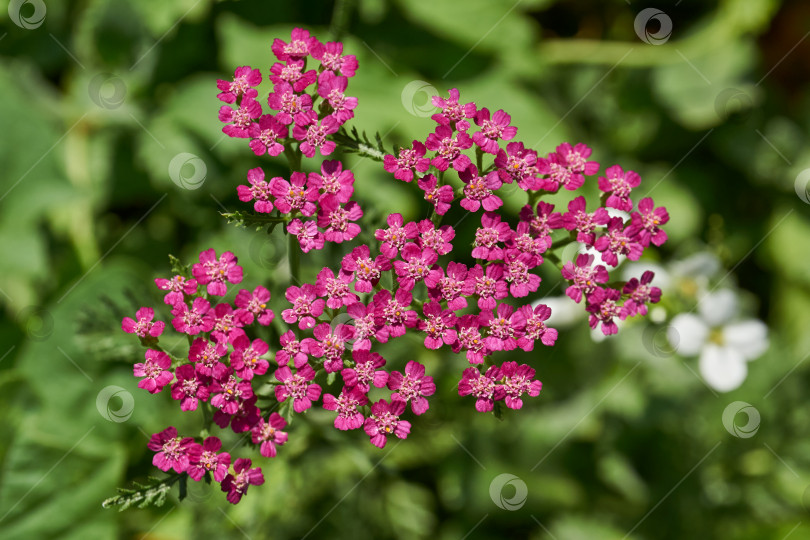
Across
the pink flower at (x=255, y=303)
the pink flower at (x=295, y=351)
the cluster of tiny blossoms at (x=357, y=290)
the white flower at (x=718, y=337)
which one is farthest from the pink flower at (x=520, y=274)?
the white flower at (x=718, y=337)

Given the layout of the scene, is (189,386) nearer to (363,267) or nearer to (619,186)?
(363,267)

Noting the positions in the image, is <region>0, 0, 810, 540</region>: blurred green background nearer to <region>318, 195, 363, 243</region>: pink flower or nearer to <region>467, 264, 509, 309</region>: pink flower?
<region>318, 195, 363, 243</region>: pink flower

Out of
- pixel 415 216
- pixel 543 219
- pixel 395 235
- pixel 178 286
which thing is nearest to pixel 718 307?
pixel 415 216

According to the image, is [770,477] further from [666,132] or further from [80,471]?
[80,471]

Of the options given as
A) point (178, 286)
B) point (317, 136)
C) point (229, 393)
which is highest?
point (317, 136)

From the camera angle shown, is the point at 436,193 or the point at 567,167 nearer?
the point at 436,193

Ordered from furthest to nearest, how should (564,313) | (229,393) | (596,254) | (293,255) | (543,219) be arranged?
(564,313), (596,254), (293,255), (543,219), (229,393)

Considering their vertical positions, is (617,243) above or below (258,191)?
below
